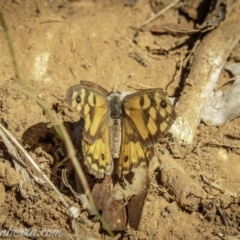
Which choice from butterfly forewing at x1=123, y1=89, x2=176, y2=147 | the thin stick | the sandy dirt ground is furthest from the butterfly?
the thin stick

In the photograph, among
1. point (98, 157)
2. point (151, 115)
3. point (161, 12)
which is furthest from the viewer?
point (161, 12)

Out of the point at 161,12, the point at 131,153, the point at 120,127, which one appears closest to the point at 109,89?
the point at 120,127

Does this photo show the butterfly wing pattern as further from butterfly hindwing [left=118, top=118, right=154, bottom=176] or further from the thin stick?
the thin stick

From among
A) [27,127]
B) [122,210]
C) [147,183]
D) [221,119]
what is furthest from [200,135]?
[27,127]

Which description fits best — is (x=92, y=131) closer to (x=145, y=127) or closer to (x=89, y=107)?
(x=89, y=107)

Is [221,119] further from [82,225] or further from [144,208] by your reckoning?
[82,225]
